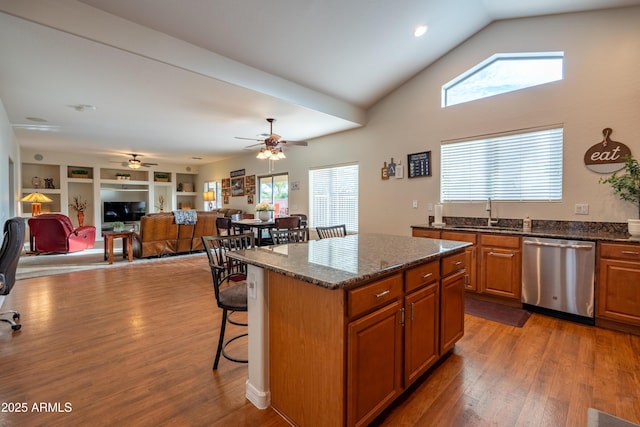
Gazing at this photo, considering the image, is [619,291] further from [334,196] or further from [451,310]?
[334,196]

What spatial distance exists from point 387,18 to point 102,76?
3.32m

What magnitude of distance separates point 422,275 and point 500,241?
207cm

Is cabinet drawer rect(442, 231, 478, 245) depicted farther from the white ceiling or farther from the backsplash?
the white ceiling

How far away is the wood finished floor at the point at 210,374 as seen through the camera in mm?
1644

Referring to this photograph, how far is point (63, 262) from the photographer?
223 inches

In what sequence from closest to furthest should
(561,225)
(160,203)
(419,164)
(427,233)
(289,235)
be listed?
(289,235) → (561,225) → (427,233) → (419,164) → (160,203)

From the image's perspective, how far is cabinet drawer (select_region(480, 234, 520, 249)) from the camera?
321 centimetres

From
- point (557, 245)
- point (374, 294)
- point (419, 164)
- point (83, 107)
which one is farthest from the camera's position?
point (419, 164)

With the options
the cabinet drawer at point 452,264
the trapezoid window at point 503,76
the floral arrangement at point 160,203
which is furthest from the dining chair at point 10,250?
the floral arrangement at point 160,203

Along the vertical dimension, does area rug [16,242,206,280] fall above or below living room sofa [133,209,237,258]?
below

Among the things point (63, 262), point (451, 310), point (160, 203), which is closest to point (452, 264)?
point (451, 310)

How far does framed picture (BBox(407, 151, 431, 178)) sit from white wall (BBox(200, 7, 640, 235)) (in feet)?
0.27

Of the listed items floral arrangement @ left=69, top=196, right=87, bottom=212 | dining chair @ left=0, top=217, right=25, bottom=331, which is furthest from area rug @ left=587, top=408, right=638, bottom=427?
floral arrangement @ left=69, top=196, right=87, bottom=212

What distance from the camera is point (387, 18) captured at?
323 cm
